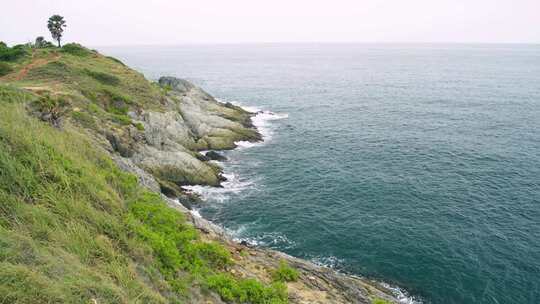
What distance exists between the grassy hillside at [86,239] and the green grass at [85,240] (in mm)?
32

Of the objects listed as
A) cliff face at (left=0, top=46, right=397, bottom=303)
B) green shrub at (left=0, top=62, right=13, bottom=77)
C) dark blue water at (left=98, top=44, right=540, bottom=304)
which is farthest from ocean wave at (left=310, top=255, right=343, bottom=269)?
green shrub at (left=0, top=62, right=13, bottom=77)

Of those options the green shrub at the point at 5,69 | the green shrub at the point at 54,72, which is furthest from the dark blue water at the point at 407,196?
the green shrub at the point at 5,69

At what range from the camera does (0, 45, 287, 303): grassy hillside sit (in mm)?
9422

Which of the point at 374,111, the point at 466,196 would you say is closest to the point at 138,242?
the point at 466,196

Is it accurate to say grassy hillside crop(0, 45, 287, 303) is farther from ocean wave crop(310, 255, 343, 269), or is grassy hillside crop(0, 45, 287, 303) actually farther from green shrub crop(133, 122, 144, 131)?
green shrub crop(133, 122, 144, 131)

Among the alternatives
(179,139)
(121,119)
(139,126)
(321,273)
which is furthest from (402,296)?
(179,139)

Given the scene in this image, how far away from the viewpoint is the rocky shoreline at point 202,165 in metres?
22.2

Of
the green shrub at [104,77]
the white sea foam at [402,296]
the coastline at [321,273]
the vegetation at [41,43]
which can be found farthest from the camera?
the vegetation at [41,43]

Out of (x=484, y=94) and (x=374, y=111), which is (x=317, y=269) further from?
(x=484, y=94)

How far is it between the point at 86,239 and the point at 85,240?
0.22 ft

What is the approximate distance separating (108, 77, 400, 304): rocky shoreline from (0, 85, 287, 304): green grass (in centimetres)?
324

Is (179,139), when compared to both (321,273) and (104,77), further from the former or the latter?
(321,273)

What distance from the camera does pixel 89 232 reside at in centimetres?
1255

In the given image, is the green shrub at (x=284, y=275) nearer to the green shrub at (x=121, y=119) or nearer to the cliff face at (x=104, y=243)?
the cliff face at (x=104, y=243)
